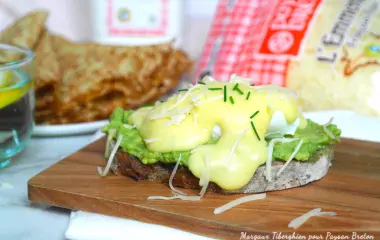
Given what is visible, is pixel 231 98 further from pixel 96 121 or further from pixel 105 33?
pixel 105 33

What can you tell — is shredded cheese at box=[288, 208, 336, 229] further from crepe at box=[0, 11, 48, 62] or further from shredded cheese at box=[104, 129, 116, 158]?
crepe at box=[0, 11, 48, 62]

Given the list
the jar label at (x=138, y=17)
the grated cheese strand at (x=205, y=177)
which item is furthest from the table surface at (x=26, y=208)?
the jar label at (x=138, y=17)

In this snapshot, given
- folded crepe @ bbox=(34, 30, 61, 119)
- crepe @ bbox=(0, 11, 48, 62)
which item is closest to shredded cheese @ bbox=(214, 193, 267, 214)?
folded crepe @ bbox=(34, 30, 61, 119)

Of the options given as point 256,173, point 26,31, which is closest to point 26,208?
point 256,173

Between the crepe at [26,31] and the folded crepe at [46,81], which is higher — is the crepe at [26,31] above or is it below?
above

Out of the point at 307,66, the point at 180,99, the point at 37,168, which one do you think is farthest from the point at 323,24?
the point at 37,168

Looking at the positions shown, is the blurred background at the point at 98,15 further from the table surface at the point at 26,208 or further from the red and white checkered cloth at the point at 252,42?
the table surface at the point at 26,208
